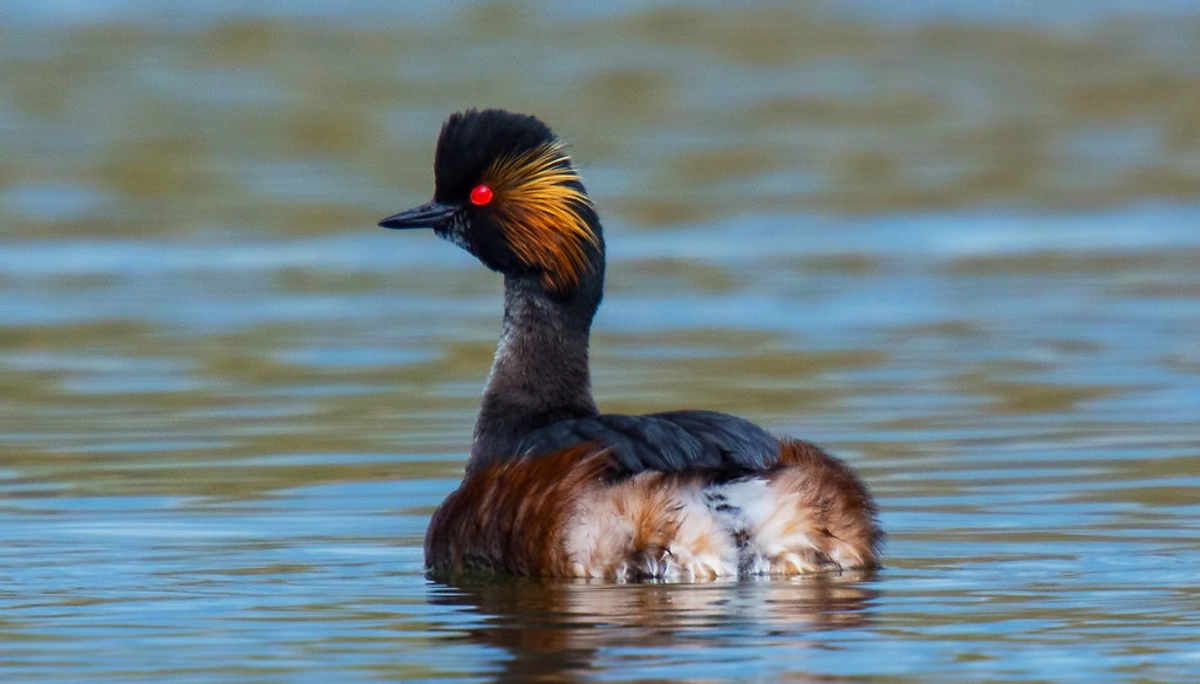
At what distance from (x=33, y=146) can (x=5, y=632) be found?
20121 millimetres

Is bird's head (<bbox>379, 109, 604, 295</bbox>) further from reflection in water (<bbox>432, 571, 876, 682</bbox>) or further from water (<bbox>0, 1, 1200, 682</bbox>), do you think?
reflection in water (<bbox>432, 571, 876, 682</bbox>)

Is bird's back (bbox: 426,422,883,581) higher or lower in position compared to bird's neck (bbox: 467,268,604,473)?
lower

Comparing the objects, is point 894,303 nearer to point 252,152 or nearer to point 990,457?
point 990,457

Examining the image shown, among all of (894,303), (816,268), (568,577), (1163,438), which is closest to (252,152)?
(816,268)

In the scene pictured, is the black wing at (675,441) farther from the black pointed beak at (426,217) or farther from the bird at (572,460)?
the black pointed beak at (426,217)

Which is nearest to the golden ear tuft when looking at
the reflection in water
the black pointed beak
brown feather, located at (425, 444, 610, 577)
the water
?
the black pointed beak

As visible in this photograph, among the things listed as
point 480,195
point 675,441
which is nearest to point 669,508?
point 675,441

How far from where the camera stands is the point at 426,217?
943 centimetres

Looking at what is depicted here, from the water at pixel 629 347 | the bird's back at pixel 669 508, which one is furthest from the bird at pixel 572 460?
the water at pixel 629 347

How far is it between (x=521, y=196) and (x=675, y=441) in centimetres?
147

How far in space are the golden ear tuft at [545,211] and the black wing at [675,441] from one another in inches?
36.0

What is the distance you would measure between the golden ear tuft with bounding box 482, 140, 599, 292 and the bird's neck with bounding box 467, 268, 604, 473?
7cm

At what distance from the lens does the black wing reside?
7961mm

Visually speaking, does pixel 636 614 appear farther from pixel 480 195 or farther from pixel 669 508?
pixel 480 195
